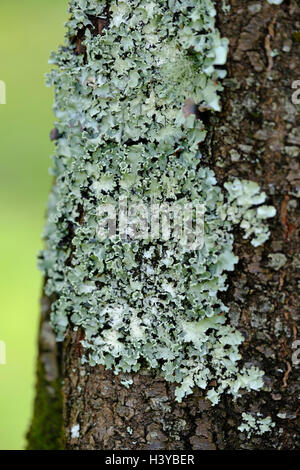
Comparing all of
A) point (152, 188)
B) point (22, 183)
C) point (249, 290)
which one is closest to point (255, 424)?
point (249, 290)

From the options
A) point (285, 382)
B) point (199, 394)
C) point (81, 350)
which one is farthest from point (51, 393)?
point (285, 382)

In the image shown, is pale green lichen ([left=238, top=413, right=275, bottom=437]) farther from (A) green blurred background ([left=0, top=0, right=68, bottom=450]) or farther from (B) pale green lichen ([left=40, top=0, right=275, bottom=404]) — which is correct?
(A) green blurred background ([left=0, top=0, right=68, bottom=450])

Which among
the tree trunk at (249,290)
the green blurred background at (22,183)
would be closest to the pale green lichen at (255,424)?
the tree trunk at (249,290)

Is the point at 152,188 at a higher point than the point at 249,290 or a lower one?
higher

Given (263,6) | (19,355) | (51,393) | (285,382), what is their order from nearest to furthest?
(263,6) < (285,382) < (51,393) < (19,355)

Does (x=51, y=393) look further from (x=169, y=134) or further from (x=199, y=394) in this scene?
(x=169, y=134)

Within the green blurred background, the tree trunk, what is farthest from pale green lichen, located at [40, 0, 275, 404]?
the green blurred background

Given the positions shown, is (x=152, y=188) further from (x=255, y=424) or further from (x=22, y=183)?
(x=22, y=183)
